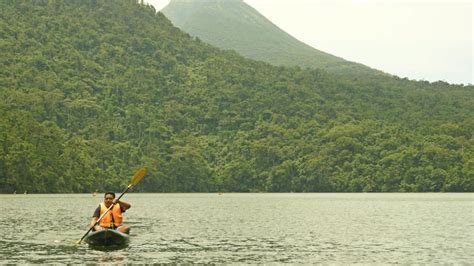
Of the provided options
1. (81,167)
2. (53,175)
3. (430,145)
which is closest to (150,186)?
(81,167)

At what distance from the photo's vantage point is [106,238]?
39.3 metres

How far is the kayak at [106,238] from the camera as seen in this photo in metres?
39.1

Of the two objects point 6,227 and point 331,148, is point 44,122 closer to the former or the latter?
point 331,148

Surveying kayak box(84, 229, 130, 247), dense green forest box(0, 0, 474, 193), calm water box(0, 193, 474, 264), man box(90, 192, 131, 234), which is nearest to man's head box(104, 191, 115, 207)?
man box(90, 192, 131, 234)

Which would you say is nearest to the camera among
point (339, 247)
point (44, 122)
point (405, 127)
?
point (339, 247)

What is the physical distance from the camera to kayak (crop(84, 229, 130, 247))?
39062 mm

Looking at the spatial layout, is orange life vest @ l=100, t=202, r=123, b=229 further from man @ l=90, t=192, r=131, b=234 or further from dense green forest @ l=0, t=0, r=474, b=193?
dense green forest @ l=0, t=0, r=474, b=193

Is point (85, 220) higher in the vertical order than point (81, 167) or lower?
lower

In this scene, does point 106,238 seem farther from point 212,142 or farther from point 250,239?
point 212,142

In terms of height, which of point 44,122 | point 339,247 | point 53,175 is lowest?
point 339,247

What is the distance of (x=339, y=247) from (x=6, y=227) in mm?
22565

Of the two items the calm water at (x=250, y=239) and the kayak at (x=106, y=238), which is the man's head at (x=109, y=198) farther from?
the calm water at (x=250, y=239)

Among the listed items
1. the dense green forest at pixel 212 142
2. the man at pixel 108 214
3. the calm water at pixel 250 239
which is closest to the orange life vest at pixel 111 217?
the man at pixel 108 214

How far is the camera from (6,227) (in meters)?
50.8
